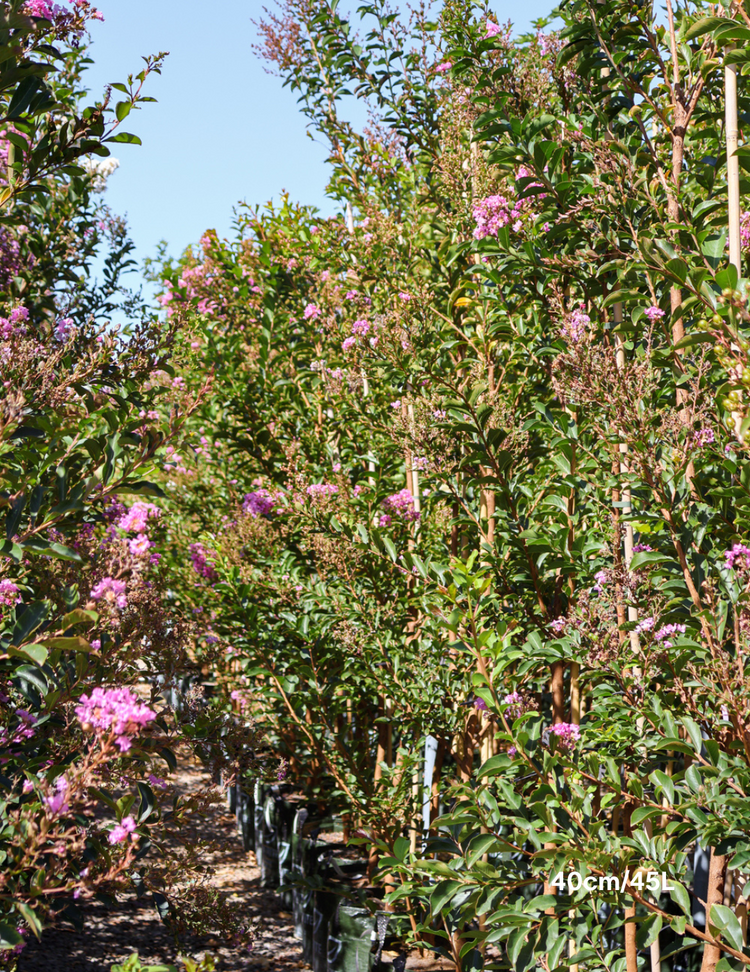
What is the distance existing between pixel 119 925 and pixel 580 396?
11.9 feet

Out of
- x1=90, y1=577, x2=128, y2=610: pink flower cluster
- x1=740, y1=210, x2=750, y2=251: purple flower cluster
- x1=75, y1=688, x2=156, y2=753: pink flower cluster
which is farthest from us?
x1=740, y1=210, x2=750, y2=251: purple flower cluster

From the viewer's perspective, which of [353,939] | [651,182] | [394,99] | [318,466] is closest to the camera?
[651,182]

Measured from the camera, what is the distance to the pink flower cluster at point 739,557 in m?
Result: 1.47

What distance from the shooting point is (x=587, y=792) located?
1.80m

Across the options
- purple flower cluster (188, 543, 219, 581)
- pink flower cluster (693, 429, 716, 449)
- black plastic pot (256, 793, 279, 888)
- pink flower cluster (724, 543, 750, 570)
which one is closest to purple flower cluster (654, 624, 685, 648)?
pink flower cluster (724, 543, 750, 570)

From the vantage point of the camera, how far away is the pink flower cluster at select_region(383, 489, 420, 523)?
10.4 ft

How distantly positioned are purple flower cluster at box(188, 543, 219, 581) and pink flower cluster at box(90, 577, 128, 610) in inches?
89.0

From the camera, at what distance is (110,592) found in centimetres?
158

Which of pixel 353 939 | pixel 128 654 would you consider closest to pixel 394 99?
pixel 128 654

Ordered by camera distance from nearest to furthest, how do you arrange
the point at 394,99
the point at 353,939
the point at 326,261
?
1. the point at 353,939
2. the point at 394,99
3. the point at 326,261

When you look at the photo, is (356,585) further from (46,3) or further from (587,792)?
(46,3)

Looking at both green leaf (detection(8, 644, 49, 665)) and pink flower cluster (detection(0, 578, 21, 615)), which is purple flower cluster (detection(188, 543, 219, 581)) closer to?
pink flower cluster (detection(0, 578, 21, 615))

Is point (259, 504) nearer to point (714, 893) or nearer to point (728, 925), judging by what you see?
point (714, 893)

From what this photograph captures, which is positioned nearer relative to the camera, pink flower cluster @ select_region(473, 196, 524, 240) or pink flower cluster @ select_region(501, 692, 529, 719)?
pink flower cluster @ select_region(501, 692, 529, 719)
